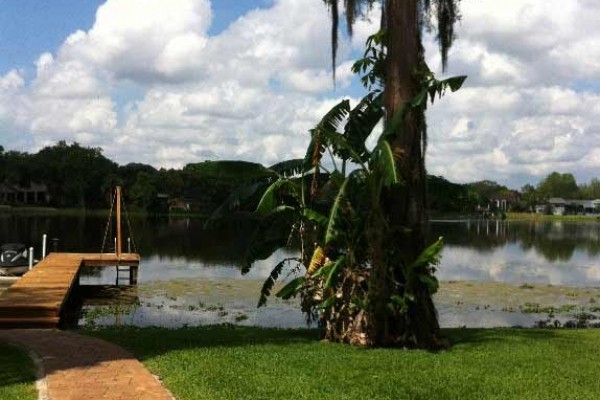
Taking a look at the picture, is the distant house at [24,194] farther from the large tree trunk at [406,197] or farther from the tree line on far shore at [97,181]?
the large tree trunk at [406,197]

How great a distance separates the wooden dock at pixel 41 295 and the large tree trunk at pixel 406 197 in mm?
6283

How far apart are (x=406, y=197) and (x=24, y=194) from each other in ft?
342

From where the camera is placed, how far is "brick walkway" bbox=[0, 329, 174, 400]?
649 centimetres

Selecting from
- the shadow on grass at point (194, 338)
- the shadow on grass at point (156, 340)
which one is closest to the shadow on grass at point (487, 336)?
the shadow on grass at point (156, 340)

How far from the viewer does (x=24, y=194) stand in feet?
341

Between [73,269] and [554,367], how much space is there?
14.6m

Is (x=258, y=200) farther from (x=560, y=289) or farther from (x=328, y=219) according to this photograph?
(x=560, y=289)

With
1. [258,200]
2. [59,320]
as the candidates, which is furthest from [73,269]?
[258,200]

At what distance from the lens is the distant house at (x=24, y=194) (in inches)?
3821

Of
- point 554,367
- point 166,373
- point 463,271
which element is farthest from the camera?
point 463,271

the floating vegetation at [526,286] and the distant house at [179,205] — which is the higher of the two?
the distant house at [179,205]

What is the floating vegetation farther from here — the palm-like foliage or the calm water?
the palm-like foliage

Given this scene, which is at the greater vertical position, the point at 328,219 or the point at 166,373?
the point at 328,219

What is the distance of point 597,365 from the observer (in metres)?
8.58
